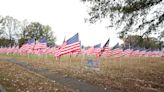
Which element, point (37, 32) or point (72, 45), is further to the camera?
point (37, 32)

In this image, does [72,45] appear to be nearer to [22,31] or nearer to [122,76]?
[122,76]

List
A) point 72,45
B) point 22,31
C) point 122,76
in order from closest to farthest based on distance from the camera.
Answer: point 122,76, point 72,45, point 22,31

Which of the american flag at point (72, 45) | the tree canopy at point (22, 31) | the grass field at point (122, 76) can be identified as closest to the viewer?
the grass field at point (122, 76)

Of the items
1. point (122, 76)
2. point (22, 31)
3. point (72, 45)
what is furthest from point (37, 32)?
point (122, 76)

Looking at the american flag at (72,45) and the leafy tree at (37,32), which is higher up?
the leafy tree at (37,32)

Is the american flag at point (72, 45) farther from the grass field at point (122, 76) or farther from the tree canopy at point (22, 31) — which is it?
the tree canopy at point (22, 31)

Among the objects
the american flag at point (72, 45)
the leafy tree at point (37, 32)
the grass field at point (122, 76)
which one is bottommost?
the grass field at point (122, 76)

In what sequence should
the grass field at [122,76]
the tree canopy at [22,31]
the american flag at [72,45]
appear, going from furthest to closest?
the tree canopy at [22,31] → the american flag at [72,45] → the grass field at [122,76]

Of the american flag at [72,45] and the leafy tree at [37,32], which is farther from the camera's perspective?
the leafy tree at [37,32]

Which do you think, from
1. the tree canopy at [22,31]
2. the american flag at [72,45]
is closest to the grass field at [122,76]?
the american flag at [72,45]

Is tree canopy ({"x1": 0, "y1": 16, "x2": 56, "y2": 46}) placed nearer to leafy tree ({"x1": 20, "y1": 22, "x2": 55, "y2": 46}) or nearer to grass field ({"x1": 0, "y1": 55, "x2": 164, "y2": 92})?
leafy tree ({"x1": 20, "y1": 22, "x2": 55, "y2": 46})

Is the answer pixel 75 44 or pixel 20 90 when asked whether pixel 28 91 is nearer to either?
pixel 20 90

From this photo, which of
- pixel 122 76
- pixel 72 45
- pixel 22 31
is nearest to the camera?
pixel 122 76

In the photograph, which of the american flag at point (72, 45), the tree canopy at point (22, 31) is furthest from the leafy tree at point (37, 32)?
the american flag at point (72, 45)
